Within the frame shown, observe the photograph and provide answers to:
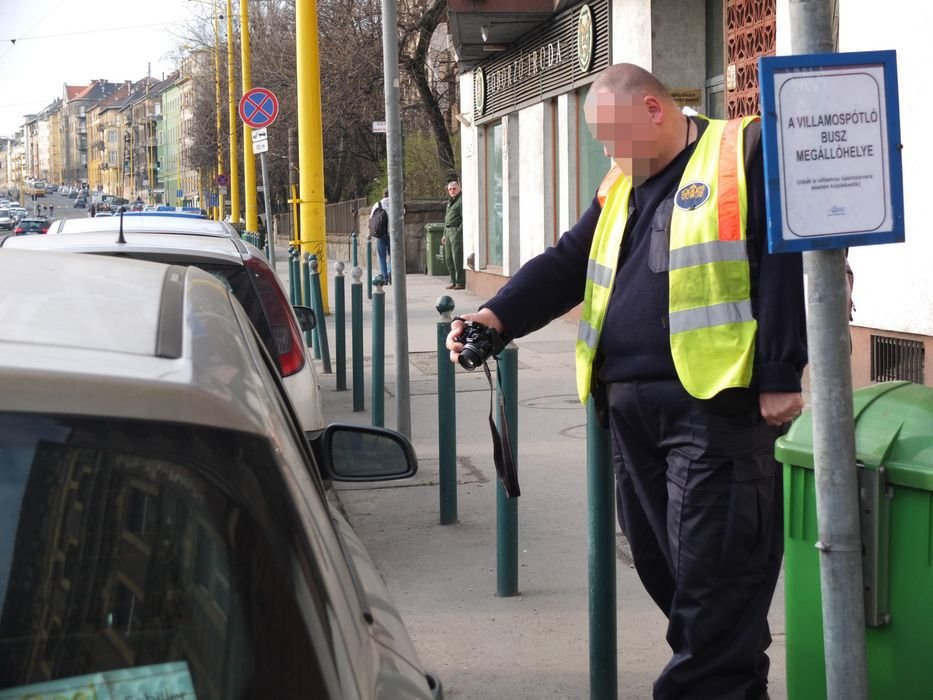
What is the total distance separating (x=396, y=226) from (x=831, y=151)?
16.9 feet

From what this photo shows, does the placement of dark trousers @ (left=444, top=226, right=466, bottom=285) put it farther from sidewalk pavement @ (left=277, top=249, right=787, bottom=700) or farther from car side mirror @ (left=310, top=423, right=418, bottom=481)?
car side mirror @ (left=310, top=423, right=418, bottom=481)

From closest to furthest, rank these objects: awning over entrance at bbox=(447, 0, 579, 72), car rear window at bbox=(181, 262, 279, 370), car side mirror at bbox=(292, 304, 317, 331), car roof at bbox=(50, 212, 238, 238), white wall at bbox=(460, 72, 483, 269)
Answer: car rear window at bbox=(181, 262, 279, 370) < car roof at bbox=(50, 212, 238, 238) < car side mirror at bbox=(292, 304, 317, 331) < awning over entrance at bbox=(447, 0, 579, 72) < white wall at bbox=(460, 72, 483, 269)

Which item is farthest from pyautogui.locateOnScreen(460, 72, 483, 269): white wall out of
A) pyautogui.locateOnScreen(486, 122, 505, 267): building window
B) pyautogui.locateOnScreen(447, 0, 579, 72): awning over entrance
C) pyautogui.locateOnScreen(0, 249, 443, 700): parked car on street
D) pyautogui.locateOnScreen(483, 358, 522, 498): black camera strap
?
pyautogui.locateOnScreen(0, 249, 443, 700): parked car on street

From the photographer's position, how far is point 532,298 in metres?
3.94

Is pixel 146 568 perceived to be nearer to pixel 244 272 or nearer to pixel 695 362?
pixel 695 362

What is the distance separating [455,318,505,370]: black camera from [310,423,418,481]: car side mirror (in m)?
0.69

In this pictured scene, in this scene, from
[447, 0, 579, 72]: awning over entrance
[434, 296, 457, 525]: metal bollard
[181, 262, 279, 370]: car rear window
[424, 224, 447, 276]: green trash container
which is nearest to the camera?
[181, 262, 279, 370]: car rear window

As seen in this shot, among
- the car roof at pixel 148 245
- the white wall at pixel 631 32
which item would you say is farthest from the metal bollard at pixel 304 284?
the car roof at pixel 148 245

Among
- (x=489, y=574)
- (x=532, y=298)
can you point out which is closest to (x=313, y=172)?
(x=489, y=574)

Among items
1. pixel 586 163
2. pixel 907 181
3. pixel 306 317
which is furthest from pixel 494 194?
pixel 306 317

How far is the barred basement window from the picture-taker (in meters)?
8.20

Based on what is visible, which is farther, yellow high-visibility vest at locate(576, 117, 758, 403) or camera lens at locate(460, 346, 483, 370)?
camera lens at locate(460, 346, 483, 370)

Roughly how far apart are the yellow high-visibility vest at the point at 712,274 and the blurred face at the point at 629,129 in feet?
0.45

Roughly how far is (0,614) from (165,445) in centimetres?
26
